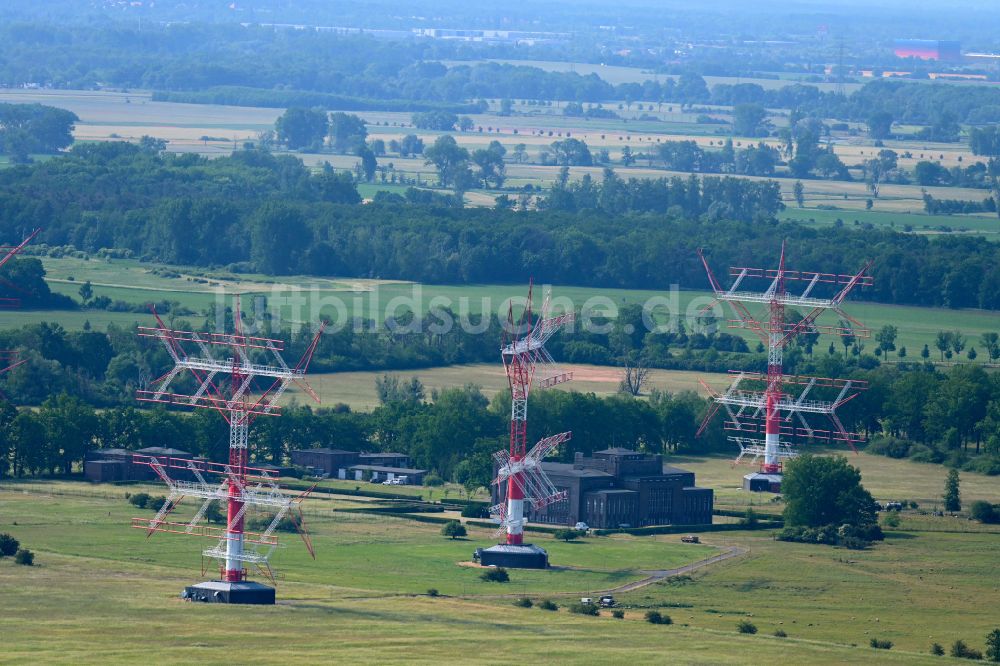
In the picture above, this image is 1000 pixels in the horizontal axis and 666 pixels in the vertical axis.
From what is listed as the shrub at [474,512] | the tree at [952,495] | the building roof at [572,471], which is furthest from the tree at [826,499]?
the shrub at [474,512]

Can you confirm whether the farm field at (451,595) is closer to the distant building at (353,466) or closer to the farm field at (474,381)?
the distant building at (353,466)

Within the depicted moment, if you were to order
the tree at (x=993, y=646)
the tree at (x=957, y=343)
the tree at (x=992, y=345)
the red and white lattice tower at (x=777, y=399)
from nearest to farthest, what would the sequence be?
the tree at (x=993, y=646), the red and white lattice tower at (x=777, y=399), the tree at (x=992, y=345), the tree at (x=957, y=343)

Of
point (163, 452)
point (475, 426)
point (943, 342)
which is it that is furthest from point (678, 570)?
point (943, 342)

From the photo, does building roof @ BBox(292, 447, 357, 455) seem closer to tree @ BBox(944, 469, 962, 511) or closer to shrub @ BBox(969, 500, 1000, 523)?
tree @ BBox(944, 469, 962, 511)

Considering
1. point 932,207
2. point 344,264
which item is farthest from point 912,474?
point 932,207

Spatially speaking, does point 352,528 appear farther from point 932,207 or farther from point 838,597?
point 932,207

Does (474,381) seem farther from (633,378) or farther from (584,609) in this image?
(584,609)
